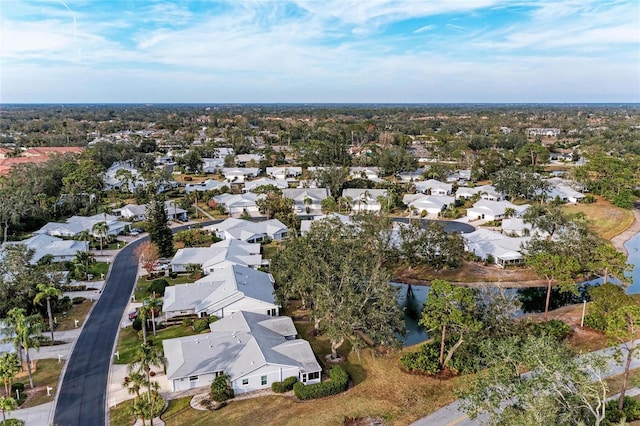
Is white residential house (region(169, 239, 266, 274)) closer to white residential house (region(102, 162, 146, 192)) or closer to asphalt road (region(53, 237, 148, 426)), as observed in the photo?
asphalt road (region(53, 237, 148, 426))

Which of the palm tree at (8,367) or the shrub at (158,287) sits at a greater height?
the palm tree at (8,367)

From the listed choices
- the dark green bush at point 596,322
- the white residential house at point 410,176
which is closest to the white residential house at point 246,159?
the white residential house at point 410,176

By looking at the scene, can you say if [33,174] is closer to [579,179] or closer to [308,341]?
[308,341]

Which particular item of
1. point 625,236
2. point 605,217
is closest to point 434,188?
point 605,217

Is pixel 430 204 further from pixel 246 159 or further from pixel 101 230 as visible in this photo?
pixel 246 159

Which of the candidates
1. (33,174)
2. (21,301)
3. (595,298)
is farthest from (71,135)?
(595,298)

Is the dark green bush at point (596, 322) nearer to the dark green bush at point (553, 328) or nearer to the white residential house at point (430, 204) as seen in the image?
the dark green bush at point (553, 328)

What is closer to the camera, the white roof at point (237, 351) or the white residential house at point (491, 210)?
the white roof at point (237, 351)
